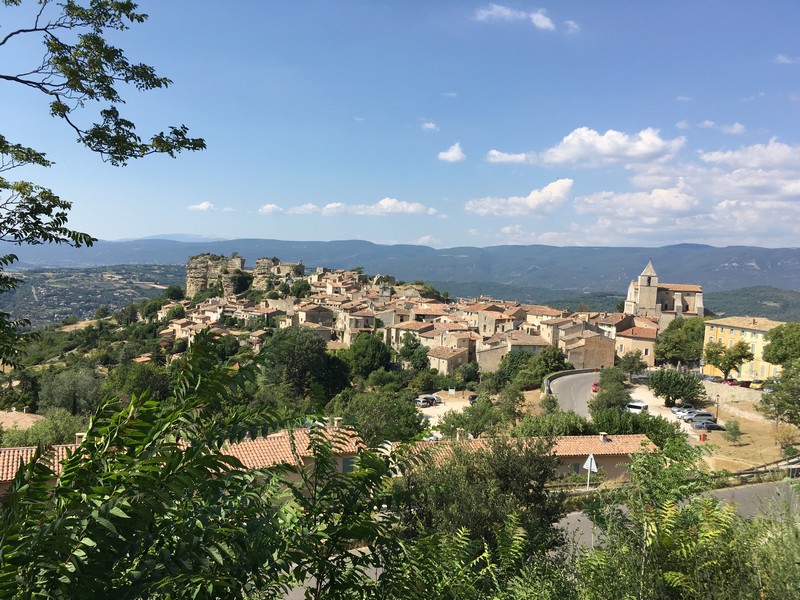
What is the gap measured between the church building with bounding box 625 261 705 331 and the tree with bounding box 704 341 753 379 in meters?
26.2

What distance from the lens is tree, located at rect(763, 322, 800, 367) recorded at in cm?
4350

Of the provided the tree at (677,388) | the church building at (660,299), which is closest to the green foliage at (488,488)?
the tree at (677,388)

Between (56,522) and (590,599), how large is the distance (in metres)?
4.50

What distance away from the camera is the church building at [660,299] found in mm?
78938

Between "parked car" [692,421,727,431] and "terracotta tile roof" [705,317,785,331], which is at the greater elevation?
"terracotta tile roof" [705,317,785,331]

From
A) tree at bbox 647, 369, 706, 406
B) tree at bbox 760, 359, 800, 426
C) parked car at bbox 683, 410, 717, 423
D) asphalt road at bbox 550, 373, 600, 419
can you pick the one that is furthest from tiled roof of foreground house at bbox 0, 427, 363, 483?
tree at bbox 647, 369, 706, 406

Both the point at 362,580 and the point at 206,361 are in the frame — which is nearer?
the point at 206,361

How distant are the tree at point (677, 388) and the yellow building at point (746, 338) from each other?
1363 cm

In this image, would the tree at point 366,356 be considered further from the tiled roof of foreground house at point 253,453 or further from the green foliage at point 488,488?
the green foliage at point 488,488

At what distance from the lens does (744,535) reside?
533 cm

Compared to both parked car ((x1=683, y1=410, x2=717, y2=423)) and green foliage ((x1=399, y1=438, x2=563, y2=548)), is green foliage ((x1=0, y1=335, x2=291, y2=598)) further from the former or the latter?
parked car ((x1=683, y1=410, x2=717, y2=423))

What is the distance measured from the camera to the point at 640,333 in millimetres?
61406

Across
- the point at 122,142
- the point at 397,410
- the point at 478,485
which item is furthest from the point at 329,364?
the point at 122,142

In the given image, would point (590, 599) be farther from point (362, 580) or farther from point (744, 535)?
point (362, 580)
